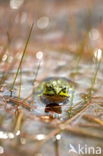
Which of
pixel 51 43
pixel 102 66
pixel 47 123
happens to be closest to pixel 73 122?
pixel 47 123

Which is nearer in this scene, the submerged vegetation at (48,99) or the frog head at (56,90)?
the submerged vegetation at (48,99)

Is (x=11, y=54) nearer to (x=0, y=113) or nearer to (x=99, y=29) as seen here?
(x=0, y=113)

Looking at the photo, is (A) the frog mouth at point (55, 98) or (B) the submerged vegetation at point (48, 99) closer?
(B) the submerged vegetation at point (48, 99)

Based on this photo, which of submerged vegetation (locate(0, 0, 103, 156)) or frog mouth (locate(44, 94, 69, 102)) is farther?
frog mouth (locate(44, 94, 69, 102))

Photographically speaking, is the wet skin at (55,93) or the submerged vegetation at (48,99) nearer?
the submerged vegetation at (48,99)

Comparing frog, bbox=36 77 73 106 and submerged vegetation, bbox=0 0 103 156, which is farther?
frog, bbox=36 77 73 106

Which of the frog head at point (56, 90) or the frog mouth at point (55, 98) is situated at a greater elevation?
the frog head at point (56, 90)

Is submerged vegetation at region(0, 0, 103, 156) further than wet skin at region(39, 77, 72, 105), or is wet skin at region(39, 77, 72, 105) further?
wet skin at region(39, 77, 72, 105)

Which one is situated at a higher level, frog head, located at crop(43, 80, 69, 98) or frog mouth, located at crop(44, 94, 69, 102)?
frog head, located at crop(43, 80, 69, 98)
